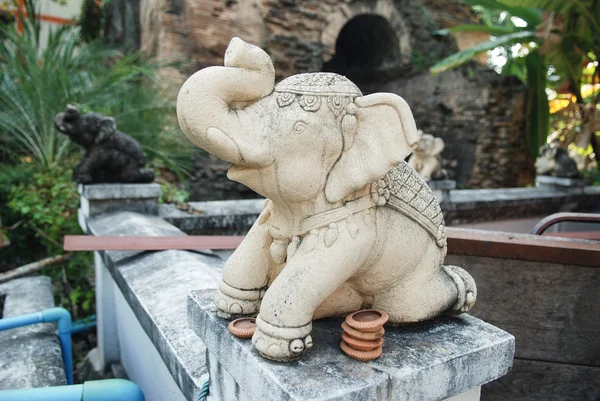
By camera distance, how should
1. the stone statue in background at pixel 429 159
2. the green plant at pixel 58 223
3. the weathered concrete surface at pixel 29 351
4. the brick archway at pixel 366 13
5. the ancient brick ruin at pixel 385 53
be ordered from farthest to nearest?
the brick archway at pixel 366 13 < the ancient brick ruin at pixel 385 53 < the stone statue in background at pixel 429 159 < the green plant at pixel 58 223 < the weathered concrete surface at pixel 29 351

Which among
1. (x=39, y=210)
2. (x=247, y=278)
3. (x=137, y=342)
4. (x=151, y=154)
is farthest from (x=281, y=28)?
(x=247, y=278)

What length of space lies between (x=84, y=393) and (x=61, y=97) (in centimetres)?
413

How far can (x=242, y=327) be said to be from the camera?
1.08 m

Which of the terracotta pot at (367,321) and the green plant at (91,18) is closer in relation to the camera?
the terracotta pot at (367,321)

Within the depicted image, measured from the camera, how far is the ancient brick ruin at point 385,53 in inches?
303

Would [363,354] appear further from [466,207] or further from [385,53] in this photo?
[385,53]

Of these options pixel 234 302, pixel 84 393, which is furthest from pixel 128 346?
pixel 234 302

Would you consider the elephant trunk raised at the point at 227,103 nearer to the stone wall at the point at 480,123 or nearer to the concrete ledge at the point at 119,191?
the concrete ledge at the point at 119,191

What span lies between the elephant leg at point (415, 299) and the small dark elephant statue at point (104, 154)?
2.75 meters

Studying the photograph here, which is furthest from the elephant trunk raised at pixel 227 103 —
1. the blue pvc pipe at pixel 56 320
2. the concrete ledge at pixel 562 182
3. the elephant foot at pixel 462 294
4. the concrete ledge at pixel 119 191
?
the concrete ledge at pixel 562 182

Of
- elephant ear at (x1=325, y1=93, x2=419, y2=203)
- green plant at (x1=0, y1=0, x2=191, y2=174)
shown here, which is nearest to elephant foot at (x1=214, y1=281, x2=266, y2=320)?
elephant ear at (x1=325, y1=93, x2=419, y2=203)

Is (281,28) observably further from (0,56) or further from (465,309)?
(465,309)

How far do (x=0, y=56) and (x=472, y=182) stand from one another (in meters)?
9.01

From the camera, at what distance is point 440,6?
11172 mm
